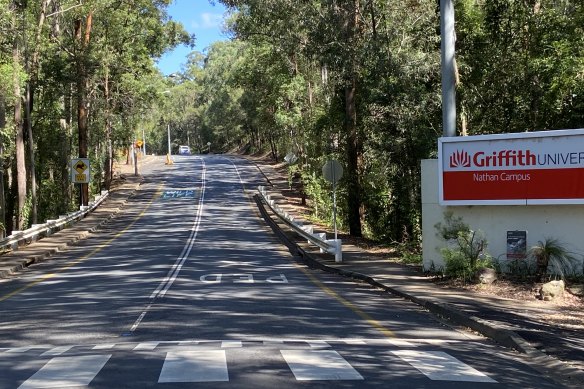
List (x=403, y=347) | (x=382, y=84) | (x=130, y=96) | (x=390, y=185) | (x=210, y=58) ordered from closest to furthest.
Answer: (x=403, y=347) < (x=382, y=84) < (x=390, y=185) < (x=130, y=96) < (x=210, y=58)

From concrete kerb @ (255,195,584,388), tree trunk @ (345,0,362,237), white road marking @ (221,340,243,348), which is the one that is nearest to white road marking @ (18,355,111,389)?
white road marking @ (221,340,243,348)

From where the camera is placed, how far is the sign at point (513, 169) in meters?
13.9

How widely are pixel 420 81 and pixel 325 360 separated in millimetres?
16643

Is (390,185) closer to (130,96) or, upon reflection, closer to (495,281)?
(495,281)

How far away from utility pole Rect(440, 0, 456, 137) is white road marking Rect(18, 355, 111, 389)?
1094cm

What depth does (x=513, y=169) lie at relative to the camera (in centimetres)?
1470

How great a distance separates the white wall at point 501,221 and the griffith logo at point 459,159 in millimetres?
581

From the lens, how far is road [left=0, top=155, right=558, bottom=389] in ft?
22.8

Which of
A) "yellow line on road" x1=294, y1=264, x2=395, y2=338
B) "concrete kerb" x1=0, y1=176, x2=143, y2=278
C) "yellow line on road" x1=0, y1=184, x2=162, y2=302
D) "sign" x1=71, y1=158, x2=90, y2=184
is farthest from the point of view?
"sign" x1=71, y1=158, x2=90, y2=184

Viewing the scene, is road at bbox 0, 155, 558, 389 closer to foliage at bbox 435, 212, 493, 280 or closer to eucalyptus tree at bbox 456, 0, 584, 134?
foliage at bbox 435, 212, 493, 280

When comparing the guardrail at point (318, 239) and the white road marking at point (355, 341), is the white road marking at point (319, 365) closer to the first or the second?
the white road marking at point (355, 341)

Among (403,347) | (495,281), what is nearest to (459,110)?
(495,281)

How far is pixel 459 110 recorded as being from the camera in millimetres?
21734

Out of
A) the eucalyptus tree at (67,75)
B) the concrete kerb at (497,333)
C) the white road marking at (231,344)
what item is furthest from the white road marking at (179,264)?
the eucalyptus tree at (67,75)
